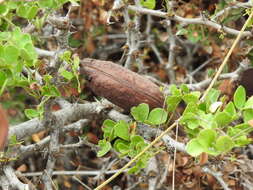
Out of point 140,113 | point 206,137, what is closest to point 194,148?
point 206,137

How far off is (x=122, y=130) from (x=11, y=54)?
41 cm

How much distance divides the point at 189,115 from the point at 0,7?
2.20ft

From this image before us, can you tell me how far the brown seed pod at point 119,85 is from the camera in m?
1.66

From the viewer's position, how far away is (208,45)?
2.33 metres

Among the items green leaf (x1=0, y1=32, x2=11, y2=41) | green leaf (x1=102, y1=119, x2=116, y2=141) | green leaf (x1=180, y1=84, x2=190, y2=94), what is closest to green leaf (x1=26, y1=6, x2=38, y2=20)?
green leaf (x1=0, y1=32, x2=11, y2=41)

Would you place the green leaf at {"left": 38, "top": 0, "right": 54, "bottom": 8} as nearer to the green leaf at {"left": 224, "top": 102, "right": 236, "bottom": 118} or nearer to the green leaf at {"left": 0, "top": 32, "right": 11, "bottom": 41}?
the green leaf at {"left": 0, "top": 32, "right": 11, "bottom": 41}

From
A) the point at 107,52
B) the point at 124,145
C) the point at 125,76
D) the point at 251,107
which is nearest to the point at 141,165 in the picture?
the point at 124,145

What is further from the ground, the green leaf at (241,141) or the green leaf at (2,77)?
the green leaf at (2,77)

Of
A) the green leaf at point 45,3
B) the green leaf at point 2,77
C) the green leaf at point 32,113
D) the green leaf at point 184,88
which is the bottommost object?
the green leaf at point 32,113

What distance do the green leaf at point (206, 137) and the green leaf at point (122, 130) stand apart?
0.38m

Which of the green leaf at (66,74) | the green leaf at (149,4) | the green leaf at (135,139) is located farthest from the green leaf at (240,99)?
the green leaf at (149,4)

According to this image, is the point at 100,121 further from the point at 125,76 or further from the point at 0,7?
the point at 0,7

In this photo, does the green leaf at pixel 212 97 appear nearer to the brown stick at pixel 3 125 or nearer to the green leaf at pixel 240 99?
the green leaf at pixel 240 99

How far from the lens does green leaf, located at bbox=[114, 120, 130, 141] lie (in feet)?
5.11
